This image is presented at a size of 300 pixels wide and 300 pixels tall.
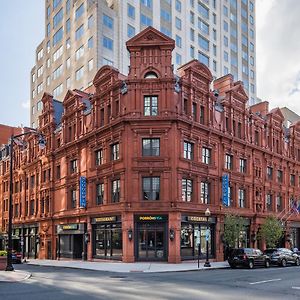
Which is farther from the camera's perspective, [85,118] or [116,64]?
[116,64]

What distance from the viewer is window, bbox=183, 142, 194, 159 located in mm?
44219

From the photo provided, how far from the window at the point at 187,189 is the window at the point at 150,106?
676 centimetres

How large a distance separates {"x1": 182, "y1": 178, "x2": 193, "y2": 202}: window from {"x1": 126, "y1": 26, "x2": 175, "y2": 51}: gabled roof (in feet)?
41.0

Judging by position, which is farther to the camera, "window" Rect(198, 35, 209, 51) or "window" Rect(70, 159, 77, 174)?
"window" Rect(198, 35, 209, 51)

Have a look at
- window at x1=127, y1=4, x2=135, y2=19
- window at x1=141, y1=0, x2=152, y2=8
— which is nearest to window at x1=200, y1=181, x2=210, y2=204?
window at x1=127, y1=4, x2=135, y2=19

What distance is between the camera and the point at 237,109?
52125 millimetres

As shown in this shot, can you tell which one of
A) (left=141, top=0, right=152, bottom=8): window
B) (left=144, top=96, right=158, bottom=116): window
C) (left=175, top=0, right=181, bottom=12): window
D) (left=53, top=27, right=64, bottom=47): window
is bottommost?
(left=144, top=96, right=158, bottom=116): window

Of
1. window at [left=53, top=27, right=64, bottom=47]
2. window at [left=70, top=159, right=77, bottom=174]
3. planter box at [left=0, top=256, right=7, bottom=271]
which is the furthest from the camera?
window at [left=53, top=27, right=64, bottom=47]

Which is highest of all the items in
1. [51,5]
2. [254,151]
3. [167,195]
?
[51,5]

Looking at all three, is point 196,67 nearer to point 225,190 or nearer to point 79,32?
point 225,190

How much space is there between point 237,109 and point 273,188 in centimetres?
1242

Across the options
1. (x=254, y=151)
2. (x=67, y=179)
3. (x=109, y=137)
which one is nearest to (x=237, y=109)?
(x=254, y=151)

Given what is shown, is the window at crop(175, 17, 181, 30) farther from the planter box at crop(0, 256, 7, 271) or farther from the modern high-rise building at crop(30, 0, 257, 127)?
the planter box at crop(0, 256, 7, 271)

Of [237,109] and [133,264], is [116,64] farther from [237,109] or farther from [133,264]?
[133,264]
